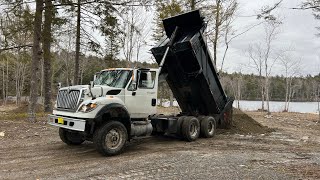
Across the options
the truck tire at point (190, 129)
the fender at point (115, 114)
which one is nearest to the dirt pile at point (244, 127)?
the truck tire at point (190, 129)

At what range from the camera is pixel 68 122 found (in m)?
7.41

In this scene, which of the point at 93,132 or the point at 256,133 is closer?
the point at 93,132

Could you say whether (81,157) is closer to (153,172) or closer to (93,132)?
(93,132)

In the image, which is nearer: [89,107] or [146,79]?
[89,107]

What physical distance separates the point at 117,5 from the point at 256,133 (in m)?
8.39

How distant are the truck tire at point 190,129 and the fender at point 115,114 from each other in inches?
91.6

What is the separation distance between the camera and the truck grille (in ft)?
24.9

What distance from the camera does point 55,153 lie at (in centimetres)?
788

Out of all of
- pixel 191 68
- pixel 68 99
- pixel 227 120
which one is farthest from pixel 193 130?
pixel 68 99

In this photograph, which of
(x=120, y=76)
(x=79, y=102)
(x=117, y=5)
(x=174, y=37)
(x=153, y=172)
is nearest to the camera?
(x=153, y=172)

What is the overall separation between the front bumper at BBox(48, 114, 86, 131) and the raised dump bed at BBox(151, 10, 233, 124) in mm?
3567

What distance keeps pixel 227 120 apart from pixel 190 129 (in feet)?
8.41

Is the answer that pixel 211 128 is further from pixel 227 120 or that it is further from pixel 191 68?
pixel 191 68

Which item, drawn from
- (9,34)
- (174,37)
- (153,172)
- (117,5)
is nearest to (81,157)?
(153,172)
